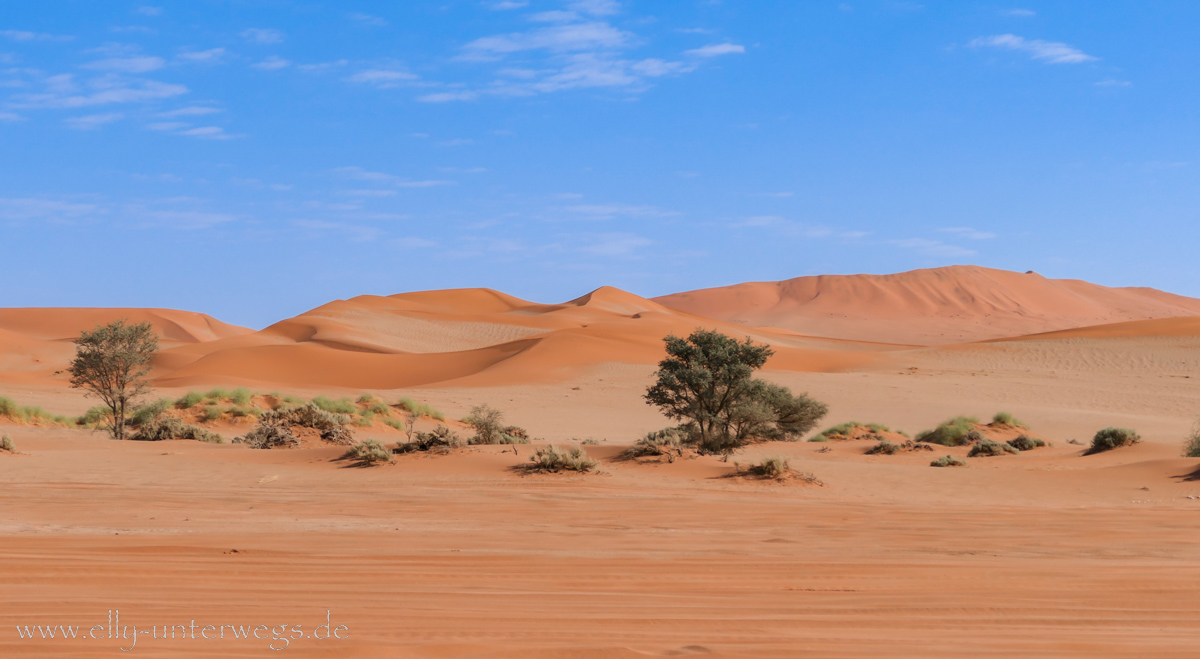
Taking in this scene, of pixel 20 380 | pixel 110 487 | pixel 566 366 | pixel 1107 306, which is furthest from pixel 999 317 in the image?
pixel 110 487

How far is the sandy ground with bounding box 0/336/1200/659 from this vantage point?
4531 mm

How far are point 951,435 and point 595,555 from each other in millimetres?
19199

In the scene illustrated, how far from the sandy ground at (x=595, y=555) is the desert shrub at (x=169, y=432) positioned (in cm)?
141

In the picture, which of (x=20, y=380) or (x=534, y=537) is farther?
(x=20, y=380)

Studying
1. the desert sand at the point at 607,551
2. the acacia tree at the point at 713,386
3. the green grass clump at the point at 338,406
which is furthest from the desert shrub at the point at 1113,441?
the green grass clump at the point at 338,406

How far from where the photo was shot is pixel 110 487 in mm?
11961

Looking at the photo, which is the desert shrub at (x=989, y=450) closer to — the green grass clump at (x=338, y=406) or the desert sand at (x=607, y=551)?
the desert sand at (x=607, y=551)

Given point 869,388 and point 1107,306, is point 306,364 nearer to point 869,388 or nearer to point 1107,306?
point 869,388

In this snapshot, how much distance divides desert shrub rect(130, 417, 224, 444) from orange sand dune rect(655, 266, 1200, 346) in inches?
4497

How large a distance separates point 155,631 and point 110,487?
28.9 feet

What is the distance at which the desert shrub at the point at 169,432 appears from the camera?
19852mm

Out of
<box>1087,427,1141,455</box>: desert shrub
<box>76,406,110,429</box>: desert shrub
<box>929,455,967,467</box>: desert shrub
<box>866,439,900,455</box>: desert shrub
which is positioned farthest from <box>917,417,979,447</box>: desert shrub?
<box>76,406,110,429</box>: desert shrub

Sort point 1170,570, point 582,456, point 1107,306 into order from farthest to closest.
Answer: point 1107,306, point 582,456, point 1170,570

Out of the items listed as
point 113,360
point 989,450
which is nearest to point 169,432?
point 113,360
